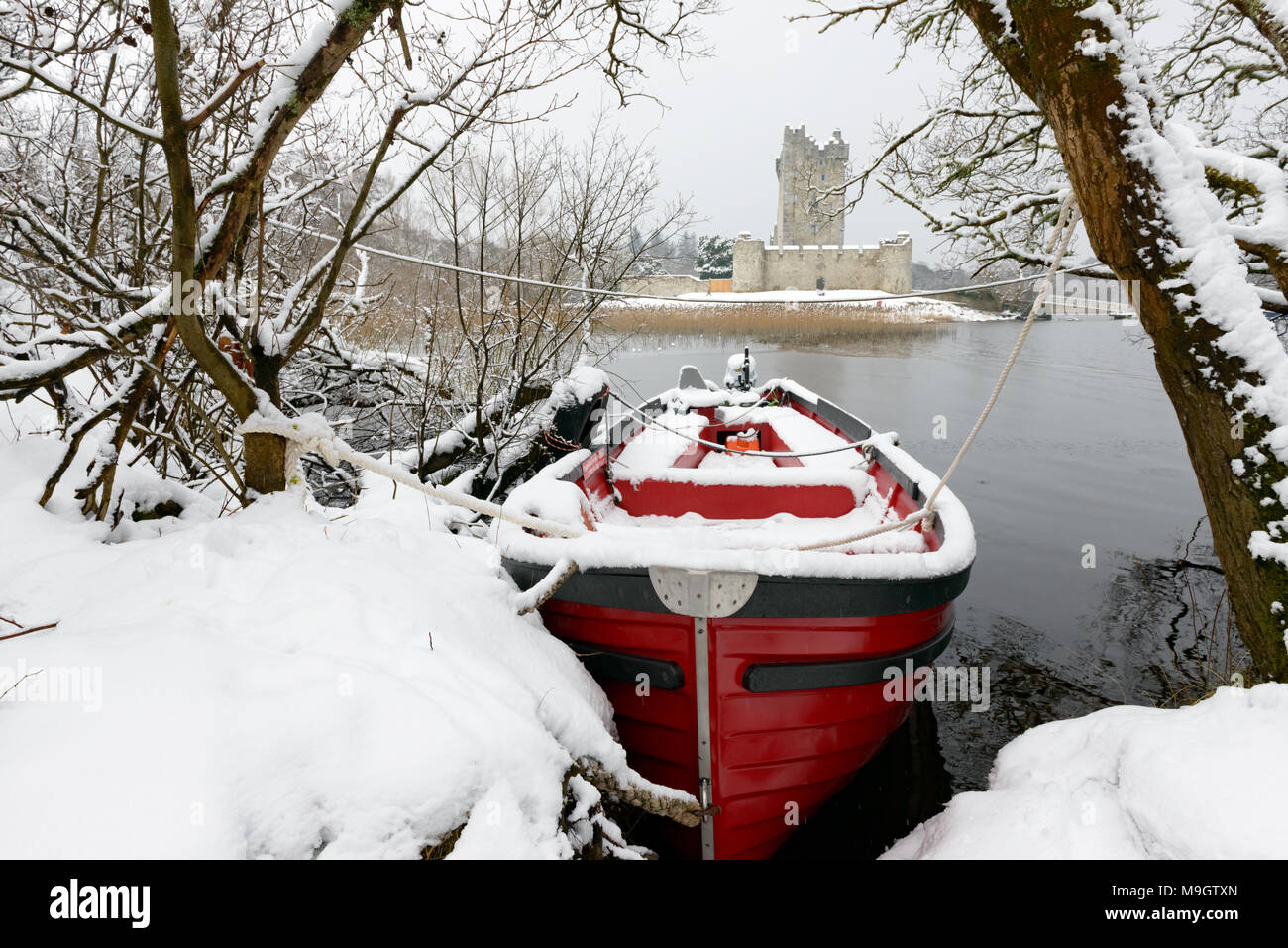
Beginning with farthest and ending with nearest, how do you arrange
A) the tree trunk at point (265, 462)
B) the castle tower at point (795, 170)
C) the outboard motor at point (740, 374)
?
1. the castle tower at point (795, 170)
2. the outboard motor at point (740, 374)
3. the tree trunk at point (265, 462)

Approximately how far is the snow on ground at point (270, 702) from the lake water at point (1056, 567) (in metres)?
2.11

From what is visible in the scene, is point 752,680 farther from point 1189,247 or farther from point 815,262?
point 815,262

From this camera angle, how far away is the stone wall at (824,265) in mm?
50969

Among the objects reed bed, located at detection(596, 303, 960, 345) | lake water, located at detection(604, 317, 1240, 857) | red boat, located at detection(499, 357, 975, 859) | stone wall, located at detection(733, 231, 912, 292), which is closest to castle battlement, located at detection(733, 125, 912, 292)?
stone wall, located at detection(733, 231, 912, 292)

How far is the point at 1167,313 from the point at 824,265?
54.2 meters

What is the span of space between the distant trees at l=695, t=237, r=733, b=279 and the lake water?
4556 centimetres

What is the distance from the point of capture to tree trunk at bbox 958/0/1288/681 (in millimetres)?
2219

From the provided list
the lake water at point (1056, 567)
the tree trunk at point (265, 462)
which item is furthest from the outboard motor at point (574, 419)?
the lake water at point (1056, 567)

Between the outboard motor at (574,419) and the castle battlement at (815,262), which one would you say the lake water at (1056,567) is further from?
the castle battlement at (815,262)

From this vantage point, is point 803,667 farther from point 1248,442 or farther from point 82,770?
point 82,770

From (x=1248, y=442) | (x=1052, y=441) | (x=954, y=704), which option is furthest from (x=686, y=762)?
(x=1052, y=441)

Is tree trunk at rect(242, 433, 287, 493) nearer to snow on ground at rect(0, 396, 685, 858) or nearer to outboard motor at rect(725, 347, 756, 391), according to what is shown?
snow on ground at rect(0, 396, 685, 858)
